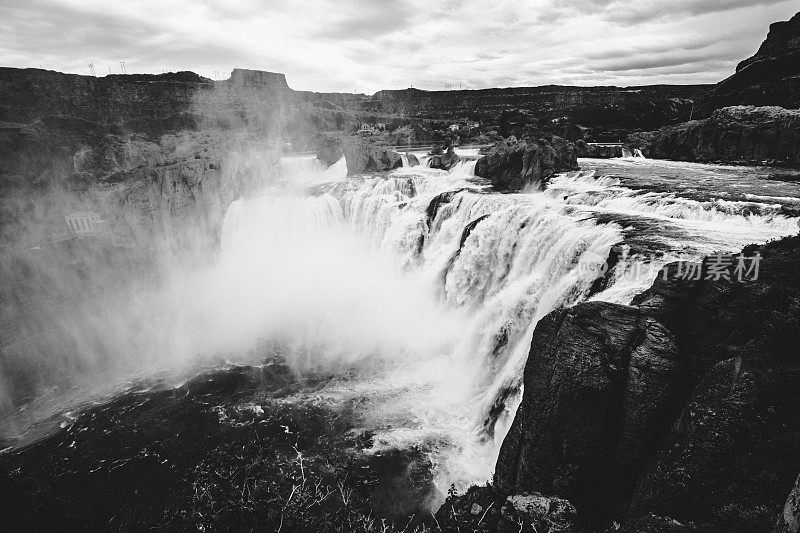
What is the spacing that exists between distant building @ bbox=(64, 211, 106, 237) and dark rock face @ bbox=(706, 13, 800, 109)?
58347 mm

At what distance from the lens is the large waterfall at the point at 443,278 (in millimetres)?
12273

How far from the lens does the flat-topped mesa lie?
6975 cm

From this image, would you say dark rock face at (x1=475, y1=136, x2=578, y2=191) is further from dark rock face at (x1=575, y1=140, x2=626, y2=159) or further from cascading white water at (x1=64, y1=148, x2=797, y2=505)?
dark rock face at (x1=575, y1=140, x2=626, y2=159)

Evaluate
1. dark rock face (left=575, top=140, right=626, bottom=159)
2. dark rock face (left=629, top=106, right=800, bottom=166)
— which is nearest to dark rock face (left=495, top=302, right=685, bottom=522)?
dark rock face (left=629, top=106, right=800, bottom=166)

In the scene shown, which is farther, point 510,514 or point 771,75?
point 771,75

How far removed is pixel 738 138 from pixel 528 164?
15946 millimetres

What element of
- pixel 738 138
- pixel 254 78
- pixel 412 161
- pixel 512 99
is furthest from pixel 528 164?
pixel 512 99

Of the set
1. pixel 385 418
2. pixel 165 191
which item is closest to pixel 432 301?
pixel 385 418

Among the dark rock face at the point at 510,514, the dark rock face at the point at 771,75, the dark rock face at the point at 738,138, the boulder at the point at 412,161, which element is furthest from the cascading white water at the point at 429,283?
the dark rock face at the point at 771,75

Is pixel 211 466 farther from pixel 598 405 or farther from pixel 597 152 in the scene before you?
pixel 597 152

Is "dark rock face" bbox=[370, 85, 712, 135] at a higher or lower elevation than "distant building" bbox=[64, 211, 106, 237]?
higher

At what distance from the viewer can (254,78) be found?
7162 cm

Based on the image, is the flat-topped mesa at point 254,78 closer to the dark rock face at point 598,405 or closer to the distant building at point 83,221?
the distant building at point 83,221

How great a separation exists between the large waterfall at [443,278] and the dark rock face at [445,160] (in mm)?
3705
